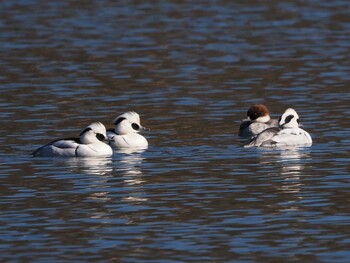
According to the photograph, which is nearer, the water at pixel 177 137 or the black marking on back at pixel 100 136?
the water at pixel 177 137

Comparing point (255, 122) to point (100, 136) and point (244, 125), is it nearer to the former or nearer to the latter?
point (244, 125)

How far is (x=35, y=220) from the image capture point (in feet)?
54.4

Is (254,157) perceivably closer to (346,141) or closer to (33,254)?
(346,141)

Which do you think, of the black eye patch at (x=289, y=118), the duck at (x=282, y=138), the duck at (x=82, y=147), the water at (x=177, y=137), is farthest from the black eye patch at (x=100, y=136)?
the black eye patch at (x=289, y=118)

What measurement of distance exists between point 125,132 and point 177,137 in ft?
3.21

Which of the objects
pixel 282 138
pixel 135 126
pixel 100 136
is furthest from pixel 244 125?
pixel 100 136

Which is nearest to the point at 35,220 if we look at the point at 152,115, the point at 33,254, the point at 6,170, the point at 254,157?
the point at 33,254

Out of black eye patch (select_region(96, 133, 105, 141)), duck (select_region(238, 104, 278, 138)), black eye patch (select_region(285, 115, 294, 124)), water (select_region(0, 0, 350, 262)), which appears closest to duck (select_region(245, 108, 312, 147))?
water (select_region(0, 0, 350, 262))

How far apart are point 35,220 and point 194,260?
3.12 m

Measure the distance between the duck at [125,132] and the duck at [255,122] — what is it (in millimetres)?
2035

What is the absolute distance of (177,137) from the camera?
24156 mm

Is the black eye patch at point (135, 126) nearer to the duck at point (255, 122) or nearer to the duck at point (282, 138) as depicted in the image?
the duck at point (255, 122)

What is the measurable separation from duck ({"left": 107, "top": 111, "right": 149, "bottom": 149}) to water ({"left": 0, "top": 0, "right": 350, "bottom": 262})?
0.48 meters

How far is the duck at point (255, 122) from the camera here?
24.9m
